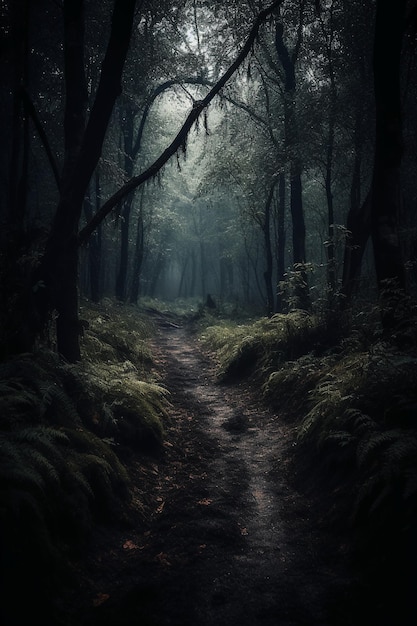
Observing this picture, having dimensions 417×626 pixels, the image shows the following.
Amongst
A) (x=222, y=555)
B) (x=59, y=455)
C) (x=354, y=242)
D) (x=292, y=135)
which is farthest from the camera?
(x=292, y=135)

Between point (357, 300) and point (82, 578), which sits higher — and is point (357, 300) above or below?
above

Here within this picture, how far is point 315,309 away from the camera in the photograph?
389 inches

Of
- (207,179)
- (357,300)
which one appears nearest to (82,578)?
(357,300)

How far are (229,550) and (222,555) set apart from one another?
0.37 feet

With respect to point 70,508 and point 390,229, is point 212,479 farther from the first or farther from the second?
point 390,229

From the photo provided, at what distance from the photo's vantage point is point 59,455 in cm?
383

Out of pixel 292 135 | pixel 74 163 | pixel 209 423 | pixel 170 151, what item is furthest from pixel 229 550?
pixel 292 135

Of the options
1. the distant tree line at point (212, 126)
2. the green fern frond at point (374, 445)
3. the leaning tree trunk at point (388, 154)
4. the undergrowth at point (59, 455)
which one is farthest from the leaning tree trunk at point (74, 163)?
the green fern frond at point (374, 445)

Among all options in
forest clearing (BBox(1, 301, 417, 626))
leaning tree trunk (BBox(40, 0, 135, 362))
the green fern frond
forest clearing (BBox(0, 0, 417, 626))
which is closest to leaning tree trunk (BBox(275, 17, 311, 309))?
forest clearing (BBox(0, 0, 417, 626))

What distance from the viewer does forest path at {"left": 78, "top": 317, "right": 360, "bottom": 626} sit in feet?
9.71

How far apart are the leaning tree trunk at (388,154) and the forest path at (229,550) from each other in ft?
10.4

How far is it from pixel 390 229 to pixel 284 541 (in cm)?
529

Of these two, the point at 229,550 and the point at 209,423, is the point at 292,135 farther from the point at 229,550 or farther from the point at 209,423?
the point at 229,550

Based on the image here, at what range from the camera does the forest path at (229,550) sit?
2.96 m
